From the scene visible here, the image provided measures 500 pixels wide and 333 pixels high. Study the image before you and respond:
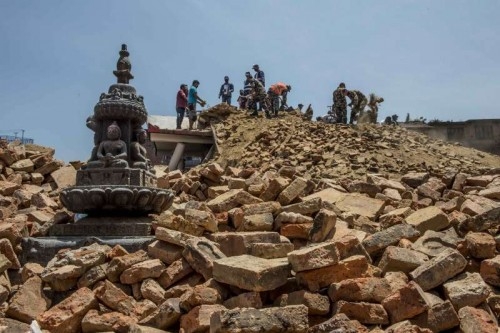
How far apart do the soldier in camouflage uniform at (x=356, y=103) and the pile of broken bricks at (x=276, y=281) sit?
12.6 meters

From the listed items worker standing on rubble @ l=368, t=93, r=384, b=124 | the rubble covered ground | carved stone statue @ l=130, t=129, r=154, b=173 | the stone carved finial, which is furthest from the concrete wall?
carved stone statue @ l=130, t=129, r=154, b=173

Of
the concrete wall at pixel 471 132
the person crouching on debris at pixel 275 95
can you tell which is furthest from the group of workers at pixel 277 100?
the concrete wall at pixel 471 132

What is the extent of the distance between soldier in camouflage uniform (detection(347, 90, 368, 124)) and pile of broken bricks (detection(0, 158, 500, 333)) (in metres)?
12.6

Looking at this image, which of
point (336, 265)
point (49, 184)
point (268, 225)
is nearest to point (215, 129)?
point (49, 184)

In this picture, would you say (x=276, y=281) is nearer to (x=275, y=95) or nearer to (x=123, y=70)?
(x=123, y=70)

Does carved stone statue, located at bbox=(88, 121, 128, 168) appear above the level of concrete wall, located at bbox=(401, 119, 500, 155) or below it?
below

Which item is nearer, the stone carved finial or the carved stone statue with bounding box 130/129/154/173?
the carved stone statue with bounding box 130/129/154/173

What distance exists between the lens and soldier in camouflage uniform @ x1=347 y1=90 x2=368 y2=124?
16688mm

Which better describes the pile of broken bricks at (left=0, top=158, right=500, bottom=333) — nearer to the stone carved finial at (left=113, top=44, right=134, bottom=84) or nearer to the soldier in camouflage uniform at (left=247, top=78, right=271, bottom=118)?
the stone carved finial at (left=113, top=44, right=134, bottom=84)

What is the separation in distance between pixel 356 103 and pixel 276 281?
1463 cm

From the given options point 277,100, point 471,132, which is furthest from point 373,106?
point 471,132

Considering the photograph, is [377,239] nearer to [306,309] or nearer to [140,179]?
[306,309]

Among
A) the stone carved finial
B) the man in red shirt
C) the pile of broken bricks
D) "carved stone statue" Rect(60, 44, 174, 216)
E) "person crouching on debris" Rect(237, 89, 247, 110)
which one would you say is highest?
"person crouching on debris" Rect(237, 89, 247, 110)

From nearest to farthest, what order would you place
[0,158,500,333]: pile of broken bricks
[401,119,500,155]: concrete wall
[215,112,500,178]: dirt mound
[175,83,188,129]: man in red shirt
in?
[0,158,500,333]: pile of broken bricks < [215,112,500,178]: dirt mound < [175,83,188,129]: man in red shirt < [401,119,500,155]: concrete wall
